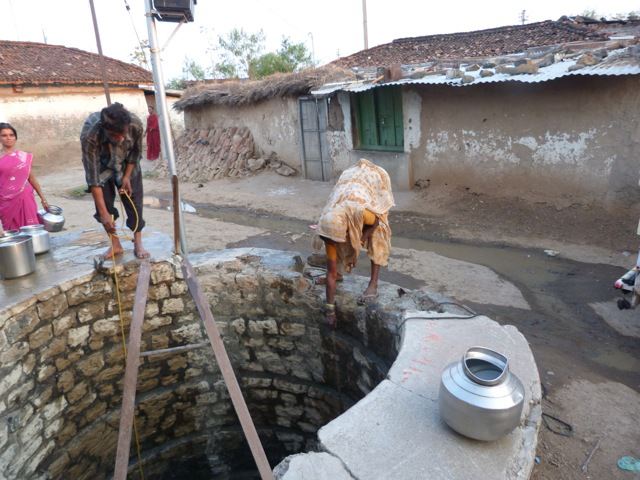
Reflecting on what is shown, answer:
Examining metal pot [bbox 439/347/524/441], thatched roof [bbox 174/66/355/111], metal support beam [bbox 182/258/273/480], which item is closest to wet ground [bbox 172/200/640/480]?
metal pot [bbox 439/347/524/441]

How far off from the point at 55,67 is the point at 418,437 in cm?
1906

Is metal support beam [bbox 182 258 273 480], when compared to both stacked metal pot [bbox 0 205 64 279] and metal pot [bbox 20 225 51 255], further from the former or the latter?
metal pot [bbox 20 225 51 255]

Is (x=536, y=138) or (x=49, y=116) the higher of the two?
(x=49, y=116)

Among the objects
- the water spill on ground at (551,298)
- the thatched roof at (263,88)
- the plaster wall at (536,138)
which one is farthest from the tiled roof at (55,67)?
the plaster wall at (536,138)

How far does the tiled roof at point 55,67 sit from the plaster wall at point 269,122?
554 centimetres

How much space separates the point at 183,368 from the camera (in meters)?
4.38

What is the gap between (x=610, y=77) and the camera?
21.0 feet

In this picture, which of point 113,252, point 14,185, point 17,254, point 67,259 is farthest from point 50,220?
point 113,252

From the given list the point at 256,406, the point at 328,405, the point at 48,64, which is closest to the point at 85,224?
the point at 256,406

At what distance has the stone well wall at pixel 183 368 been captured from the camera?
3.37 metres

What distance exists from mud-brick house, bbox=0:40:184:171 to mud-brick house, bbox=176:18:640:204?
7.57m

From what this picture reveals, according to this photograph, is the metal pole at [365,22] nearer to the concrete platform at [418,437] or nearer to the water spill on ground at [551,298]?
the water spill on ground at [551,298]

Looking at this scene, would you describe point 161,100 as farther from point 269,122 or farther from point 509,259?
point 269,122

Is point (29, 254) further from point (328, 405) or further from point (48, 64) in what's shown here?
point (48, 64)
